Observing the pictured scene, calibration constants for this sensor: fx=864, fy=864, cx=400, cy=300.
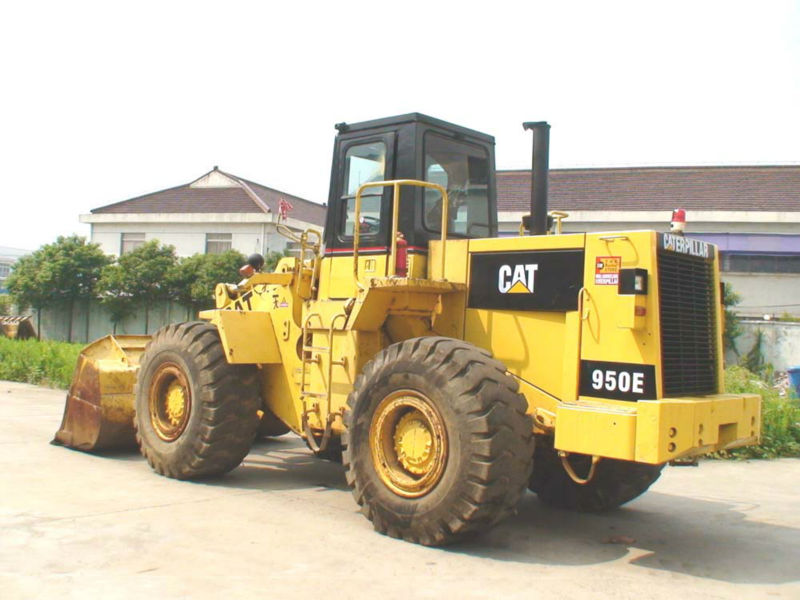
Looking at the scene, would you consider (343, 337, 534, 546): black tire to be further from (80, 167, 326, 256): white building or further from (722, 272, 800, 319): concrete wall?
(80, 167, 326, 256): white building

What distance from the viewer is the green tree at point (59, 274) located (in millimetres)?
30797

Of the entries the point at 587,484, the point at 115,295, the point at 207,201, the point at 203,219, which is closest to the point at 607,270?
the point at 587,484

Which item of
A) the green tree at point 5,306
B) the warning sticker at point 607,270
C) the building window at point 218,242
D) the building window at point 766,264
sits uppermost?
the building window at point 218,242

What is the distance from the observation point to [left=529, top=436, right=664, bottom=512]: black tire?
279 inches

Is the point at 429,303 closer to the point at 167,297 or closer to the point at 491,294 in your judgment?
the point at 491,294

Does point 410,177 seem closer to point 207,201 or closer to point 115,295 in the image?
point 115,295

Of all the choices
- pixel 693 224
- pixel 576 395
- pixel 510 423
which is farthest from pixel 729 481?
pixel 693 224

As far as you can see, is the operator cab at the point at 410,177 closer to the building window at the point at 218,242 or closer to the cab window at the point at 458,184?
the cab window at the point at 458,184

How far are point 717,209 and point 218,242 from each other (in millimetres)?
19568

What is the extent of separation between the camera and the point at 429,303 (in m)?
7.06

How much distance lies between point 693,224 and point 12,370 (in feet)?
75.2

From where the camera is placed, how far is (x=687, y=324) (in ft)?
20.5

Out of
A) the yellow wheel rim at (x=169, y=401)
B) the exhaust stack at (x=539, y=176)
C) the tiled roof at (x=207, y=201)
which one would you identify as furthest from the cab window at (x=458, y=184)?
the tiled roof at (x=207, y=201)

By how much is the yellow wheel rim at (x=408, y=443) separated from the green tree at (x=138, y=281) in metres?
24.4
